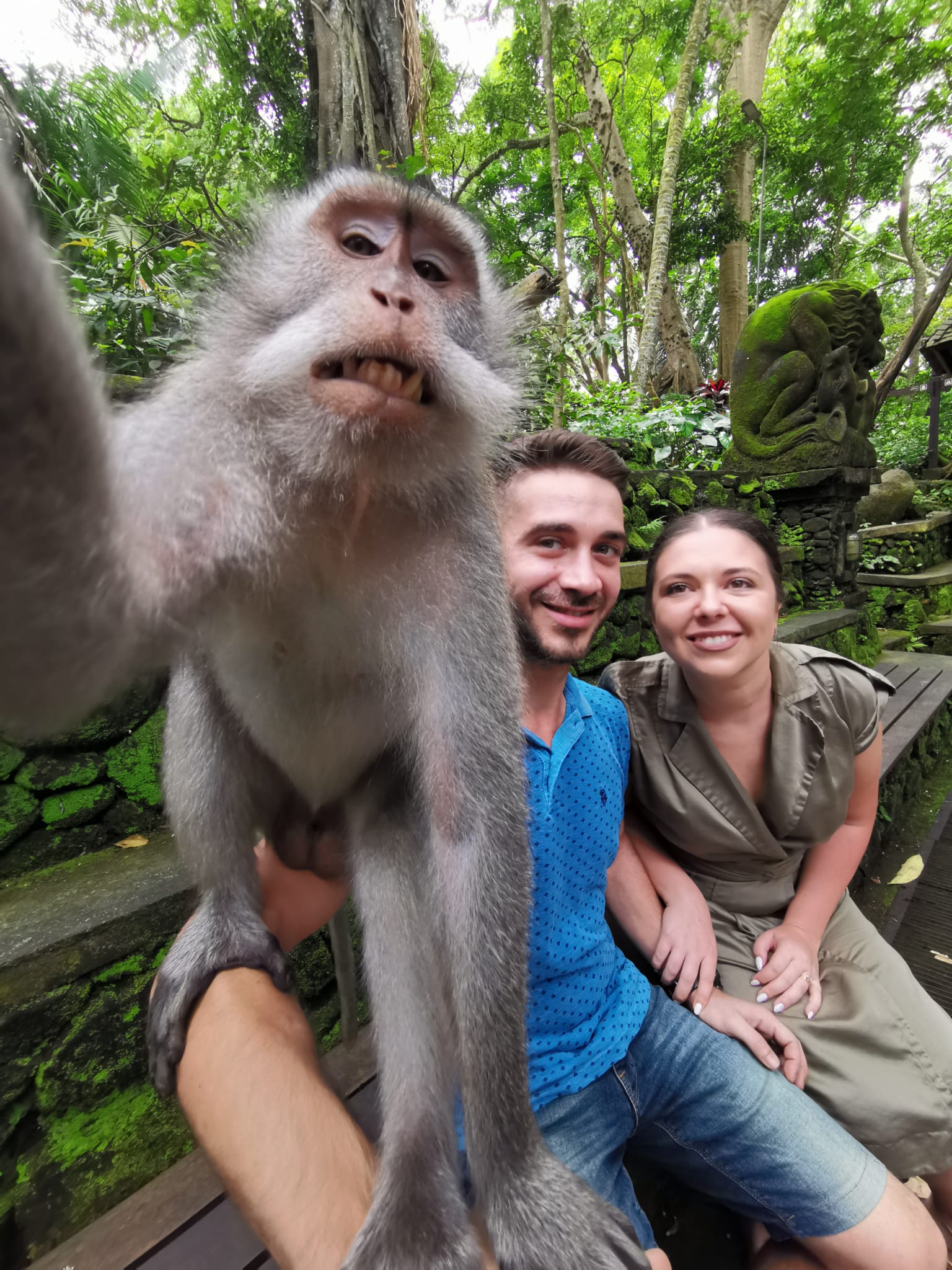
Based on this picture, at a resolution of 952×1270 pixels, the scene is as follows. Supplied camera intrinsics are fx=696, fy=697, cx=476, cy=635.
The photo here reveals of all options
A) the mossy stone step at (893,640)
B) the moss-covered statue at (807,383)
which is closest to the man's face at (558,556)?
the moss-covered statue at (807,383)

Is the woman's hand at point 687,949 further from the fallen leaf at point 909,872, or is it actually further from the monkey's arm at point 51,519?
the fallen leaf at point 909,872

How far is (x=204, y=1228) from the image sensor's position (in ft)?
4.88

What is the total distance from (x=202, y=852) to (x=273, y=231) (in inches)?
49.2

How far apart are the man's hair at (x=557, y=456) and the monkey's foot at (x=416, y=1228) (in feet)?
4.74

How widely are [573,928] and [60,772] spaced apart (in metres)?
1.76

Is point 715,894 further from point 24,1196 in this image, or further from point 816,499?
point 816,499

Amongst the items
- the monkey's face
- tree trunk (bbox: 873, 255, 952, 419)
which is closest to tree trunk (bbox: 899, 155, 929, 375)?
tree trunk (bbox: 873, 255, 952, 419)

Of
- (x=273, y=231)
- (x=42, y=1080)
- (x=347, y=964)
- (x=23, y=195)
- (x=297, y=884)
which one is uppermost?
(x=273, y=231)

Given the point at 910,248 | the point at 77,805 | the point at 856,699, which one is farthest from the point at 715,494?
the point at 910,248

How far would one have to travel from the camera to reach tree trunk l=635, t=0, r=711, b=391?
718 cm

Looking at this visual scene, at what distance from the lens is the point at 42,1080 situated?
1.88 m

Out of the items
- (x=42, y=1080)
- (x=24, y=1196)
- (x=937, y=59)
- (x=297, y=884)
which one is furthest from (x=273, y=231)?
(x=937, y=59)

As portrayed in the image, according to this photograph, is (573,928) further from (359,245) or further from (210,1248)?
(359,245)

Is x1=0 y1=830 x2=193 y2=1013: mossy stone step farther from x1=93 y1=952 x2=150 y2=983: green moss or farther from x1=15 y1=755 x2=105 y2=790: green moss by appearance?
x1=15 y1=755 x2=105 y2=790: green moss
